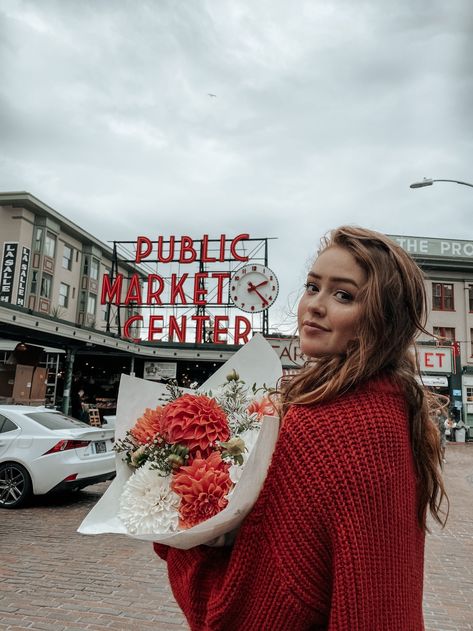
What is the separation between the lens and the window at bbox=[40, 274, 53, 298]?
3844 cm

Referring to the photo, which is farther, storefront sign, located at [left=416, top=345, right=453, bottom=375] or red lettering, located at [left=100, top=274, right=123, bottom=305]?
storefront sign, located at [left=416, top=345, right=453, bottom=375]

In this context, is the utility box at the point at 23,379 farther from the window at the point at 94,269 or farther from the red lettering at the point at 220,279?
the window at the point at 94,269

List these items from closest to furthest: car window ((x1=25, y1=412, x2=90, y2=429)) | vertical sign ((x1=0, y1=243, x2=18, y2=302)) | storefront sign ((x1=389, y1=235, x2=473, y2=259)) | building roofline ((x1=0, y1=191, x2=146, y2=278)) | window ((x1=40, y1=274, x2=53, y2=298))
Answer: car window ((x1=25, y1=412, x2=90, y2=429))
storefront sign ((x1=389, y1=235, x2=473, y2=259))
vertical sign ((x1=0, y1=243, x2=18, y2=302))
building roofline ((x1=0, y1=191, x2=146, y2=278))
window ((x1=40, y1=274, x2=53, y2=298))

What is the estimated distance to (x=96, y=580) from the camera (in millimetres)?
4668

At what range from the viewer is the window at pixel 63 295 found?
133ft

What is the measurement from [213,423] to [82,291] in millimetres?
43799

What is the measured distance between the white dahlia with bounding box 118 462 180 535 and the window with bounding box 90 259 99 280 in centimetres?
4434

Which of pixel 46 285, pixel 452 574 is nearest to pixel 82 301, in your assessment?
pixel 46 285

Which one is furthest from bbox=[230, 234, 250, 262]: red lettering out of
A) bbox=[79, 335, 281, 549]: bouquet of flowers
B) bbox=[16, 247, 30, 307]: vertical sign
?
bbox=[79, 335, 281, 549]: bouquet of flowers

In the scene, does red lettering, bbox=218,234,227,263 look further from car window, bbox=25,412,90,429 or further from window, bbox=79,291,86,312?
window, bbox=79,291,86,312

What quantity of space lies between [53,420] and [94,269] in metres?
37.8

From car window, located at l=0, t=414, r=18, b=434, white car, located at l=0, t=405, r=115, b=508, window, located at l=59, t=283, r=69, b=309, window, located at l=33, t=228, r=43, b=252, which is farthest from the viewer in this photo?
window, located at l=59, t=283, r=69, b=309

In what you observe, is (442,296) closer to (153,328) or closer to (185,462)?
(153,328)

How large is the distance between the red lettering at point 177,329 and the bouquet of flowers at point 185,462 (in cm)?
2217
